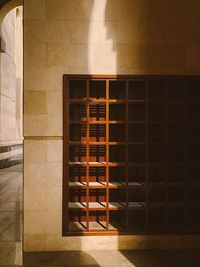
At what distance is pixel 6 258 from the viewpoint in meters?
4.15

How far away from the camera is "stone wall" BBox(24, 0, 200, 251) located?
14.1ft

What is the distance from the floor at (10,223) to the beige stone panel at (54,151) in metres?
1.42

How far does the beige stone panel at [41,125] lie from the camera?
427cm

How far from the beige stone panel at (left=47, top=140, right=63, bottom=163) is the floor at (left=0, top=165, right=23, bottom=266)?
142 cm

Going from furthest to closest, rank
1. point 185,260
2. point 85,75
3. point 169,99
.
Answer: point 169,99 → point 85,75 → point 185,260

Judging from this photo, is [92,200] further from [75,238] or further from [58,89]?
[58,89]

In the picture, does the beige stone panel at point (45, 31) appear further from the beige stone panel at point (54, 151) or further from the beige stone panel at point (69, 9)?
the beige stone panel at point (54, 151)

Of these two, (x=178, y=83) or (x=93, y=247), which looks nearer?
(x=93, y=247)

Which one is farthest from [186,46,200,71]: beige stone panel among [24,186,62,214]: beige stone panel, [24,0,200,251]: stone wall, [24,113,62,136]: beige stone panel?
[24,186,62,214]: beige stone panel

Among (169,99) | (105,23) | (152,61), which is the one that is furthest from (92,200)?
(105,23)

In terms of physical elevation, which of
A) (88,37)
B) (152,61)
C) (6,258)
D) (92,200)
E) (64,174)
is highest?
(88,37)

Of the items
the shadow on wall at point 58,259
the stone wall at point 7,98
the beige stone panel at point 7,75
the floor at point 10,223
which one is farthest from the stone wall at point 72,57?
the beige stone panel at point 7,75

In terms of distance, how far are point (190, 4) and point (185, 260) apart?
3.64 m

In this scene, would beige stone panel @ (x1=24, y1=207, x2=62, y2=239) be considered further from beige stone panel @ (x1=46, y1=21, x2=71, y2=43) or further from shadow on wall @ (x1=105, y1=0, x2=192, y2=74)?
beige stone panel @ (x1=46, y1=21, x2=71, y2=43)
